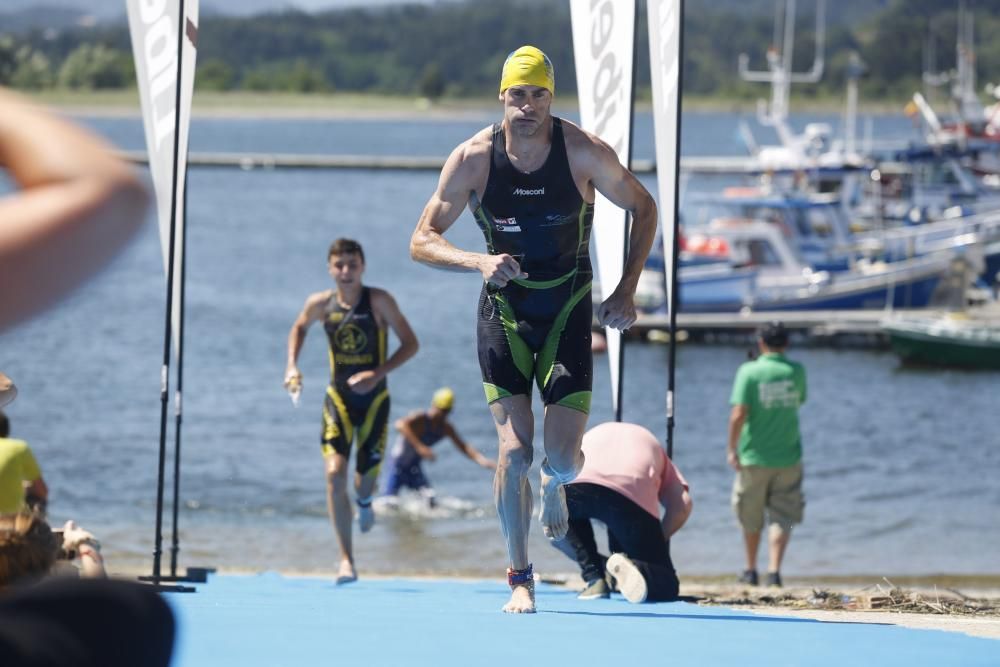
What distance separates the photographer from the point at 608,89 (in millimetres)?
9062

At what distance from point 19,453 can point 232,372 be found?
22446mm

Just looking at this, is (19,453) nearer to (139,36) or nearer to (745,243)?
(139,36)

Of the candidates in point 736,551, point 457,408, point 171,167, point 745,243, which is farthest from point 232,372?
point 171,167

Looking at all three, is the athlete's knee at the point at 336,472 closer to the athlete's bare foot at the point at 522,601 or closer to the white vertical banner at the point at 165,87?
the white vertical banner at the point at 165,87

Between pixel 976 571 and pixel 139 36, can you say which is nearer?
pixel 139 36

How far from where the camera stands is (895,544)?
15984mm

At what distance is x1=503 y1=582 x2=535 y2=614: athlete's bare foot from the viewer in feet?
21.6

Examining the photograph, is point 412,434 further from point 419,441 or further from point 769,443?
point 769,443

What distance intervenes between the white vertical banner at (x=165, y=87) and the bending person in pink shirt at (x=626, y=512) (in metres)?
2.64

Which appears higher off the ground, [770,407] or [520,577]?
[770,407]

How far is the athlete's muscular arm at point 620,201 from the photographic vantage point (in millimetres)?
6363

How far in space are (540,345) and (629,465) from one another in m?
1.15

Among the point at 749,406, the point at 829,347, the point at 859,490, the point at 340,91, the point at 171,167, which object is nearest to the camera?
the point at 171,167

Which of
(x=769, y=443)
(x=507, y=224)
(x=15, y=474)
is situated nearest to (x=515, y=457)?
(x=507, y=224)
